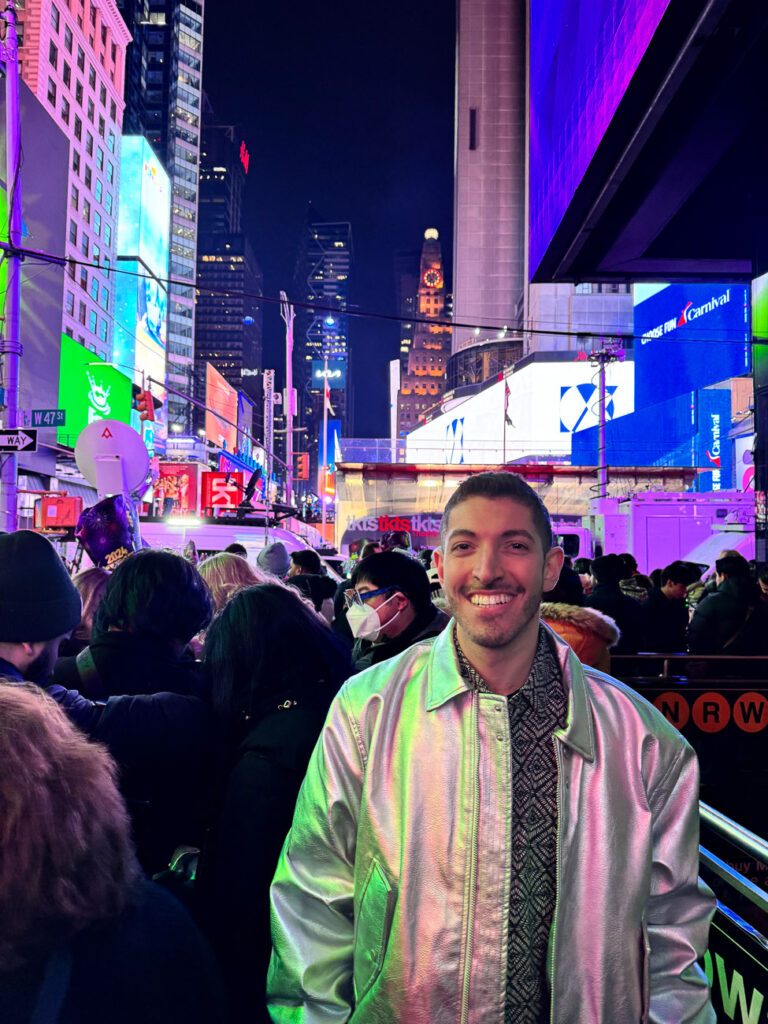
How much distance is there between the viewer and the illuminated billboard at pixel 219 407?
3199 inches

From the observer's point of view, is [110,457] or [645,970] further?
[110,457]

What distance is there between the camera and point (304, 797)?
1.87m

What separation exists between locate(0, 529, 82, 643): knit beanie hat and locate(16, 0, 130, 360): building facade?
52733 mm

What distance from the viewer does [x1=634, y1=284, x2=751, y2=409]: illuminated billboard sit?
30625 millimetres

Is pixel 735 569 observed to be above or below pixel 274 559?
above

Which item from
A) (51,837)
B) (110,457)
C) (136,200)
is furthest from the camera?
(136,200)

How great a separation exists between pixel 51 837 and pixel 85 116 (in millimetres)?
71921

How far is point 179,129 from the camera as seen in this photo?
12119 cm

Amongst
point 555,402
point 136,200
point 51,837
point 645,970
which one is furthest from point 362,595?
point 136,200

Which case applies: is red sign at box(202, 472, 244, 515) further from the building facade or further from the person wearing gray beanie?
the building facade

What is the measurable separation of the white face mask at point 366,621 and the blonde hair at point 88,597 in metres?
1.55

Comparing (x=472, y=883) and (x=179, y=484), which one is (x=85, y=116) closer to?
(x=179, y=484)

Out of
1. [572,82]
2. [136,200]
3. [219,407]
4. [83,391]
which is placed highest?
[136,200]

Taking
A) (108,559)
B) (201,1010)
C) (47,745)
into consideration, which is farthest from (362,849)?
(108,559)
